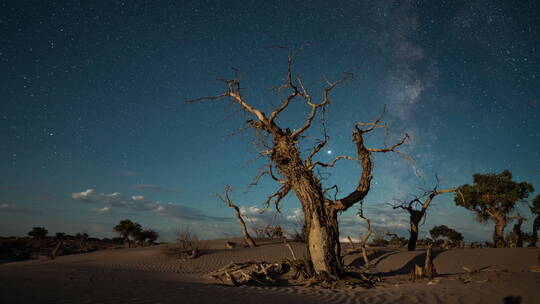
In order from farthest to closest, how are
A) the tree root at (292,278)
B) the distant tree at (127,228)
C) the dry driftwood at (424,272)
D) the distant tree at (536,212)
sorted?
1. the distant tree at (127,228)
2. the distant tree at (536,212)
3. the dry driftwood at (424,272)
4. the tree root at (292,278)

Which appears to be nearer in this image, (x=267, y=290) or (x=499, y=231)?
(x=267, y=290)

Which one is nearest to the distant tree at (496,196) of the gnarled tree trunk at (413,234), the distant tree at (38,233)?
the gnarled tree trunk at (413,234)

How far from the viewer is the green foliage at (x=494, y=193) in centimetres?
2312

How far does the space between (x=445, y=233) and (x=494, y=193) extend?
48.9ft

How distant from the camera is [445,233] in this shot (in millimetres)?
36375

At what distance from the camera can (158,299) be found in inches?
206

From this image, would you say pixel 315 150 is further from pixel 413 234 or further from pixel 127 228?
pixel 127 228

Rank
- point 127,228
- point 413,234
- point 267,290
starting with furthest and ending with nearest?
point 127,228
point 413,234
point 267,290

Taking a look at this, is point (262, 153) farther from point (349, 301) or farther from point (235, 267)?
point (349, 301)

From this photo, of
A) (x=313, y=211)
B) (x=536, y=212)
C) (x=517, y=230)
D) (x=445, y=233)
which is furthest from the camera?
(x=445, y=233)

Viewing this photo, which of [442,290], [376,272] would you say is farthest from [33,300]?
[376,272]

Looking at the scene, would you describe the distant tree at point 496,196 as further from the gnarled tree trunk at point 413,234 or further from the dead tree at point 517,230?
the gnarled tree trunk at point 413,234

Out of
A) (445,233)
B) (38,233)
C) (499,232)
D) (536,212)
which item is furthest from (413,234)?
(38,233)

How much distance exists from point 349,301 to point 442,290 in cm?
268
